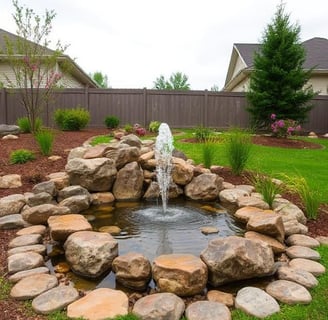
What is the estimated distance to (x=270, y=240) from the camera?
11.3 ft

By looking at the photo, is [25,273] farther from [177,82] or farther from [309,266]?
[177,82]

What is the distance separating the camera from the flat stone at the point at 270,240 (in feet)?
11.0

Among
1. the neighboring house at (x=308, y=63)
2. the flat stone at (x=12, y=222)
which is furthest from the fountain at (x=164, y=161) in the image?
the neighboring house at (x=308, y=63)

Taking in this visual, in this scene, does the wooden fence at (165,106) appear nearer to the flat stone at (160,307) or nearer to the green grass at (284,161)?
the green grass at (284,161)

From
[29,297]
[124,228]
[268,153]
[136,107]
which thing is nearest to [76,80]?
[136,107]

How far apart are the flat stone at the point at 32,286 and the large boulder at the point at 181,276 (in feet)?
2.69

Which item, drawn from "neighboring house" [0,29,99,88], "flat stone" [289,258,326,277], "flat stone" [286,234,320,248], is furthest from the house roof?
"flat stone" [289,258,326,277]

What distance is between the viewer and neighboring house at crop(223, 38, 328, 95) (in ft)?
53.0

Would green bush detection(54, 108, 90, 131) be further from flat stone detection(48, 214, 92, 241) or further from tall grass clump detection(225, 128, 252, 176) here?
flat stone detection(48, 214, 92, 241)

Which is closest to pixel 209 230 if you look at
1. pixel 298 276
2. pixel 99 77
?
pixel 298 276

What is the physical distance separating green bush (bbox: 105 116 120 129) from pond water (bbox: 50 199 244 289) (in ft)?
25.8

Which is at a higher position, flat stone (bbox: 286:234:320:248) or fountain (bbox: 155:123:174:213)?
fountain (bbox: 155:123:174:213)

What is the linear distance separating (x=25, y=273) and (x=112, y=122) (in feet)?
33.2

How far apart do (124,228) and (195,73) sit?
48.2 metres
